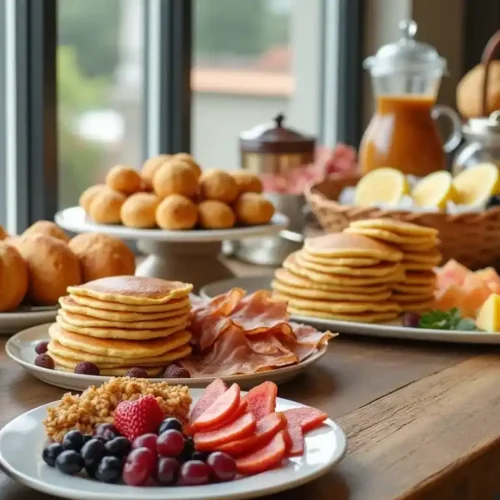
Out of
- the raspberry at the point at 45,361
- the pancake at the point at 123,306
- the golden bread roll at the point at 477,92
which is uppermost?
the golden bread roll at the point at 477,92

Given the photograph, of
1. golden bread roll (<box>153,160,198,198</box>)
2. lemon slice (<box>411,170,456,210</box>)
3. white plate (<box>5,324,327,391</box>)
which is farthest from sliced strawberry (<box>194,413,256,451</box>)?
lemon slice (<box>411,170,456,210</box>)

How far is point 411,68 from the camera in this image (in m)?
2.08

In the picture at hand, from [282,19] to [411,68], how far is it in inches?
31.4

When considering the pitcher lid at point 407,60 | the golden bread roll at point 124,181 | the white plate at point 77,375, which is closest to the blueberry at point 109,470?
the white plate at point 77,375

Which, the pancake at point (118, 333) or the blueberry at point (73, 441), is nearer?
the blueberry at point (73, 441)

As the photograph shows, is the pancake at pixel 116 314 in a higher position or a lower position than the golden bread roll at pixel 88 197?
lower

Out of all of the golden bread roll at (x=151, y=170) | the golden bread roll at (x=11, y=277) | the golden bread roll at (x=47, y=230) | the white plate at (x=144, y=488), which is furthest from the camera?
the golden bread roll at (x=151, y=170)

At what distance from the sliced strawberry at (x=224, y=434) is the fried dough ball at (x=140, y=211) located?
2.41 feet

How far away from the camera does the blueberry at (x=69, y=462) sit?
2.50 feet

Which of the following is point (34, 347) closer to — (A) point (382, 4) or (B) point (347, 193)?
(B) point (347, 193)

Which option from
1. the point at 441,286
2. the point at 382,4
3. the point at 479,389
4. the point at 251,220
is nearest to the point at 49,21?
the point at 251,220

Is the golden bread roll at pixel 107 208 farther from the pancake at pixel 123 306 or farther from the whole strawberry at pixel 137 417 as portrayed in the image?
the whole strawberry at pixel 137 417

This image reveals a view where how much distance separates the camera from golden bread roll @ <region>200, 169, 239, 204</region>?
1568 mm

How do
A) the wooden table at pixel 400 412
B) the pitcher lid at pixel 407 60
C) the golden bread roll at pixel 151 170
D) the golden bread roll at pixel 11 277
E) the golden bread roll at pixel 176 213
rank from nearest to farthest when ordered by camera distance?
the wooden table at pixel 400 412, the golden bread roll at pixel 11 277, the golden bread roll at pixel 176 213, the golden bread roll at pixel 151 170, the pitcher lid at pixel 407 60
